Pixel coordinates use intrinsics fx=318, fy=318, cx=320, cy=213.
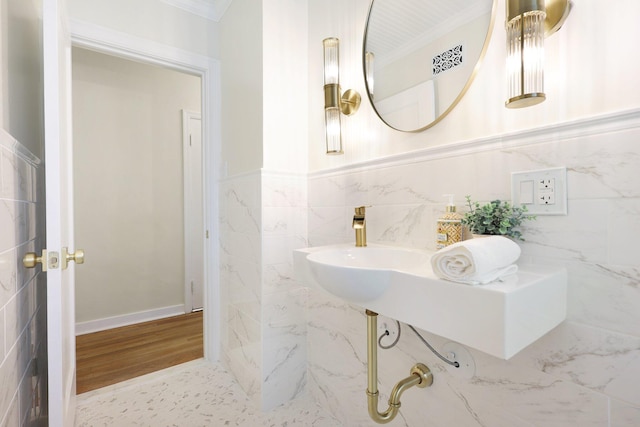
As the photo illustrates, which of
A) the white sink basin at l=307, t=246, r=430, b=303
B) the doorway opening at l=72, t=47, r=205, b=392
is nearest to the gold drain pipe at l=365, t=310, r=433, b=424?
the white sink basin at l=307, t=246, r=430, b=303

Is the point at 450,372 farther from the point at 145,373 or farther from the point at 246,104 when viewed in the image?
the point at 145,373

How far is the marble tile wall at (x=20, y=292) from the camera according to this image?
0.85m

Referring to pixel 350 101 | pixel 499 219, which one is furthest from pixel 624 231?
pixel 350 101

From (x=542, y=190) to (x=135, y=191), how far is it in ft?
9.55

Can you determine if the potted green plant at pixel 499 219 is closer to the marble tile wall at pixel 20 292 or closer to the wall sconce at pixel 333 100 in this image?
the wall sconce at pixel 333 100

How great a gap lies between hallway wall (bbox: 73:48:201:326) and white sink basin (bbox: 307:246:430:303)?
2263mm

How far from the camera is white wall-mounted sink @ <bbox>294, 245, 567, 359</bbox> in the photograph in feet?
1.96

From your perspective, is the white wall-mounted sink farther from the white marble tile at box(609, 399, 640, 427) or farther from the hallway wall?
the hallway wall

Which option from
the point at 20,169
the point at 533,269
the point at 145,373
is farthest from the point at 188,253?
the point at 533,269

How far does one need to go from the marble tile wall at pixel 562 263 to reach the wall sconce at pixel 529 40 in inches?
4.5

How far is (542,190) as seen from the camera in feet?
2.68

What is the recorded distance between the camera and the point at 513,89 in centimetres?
80

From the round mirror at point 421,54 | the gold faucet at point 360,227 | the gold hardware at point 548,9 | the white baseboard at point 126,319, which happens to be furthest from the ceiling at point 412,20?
the white baseboard at point 126,319

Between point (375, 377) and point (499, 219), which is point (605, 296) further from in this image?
point (375, 377)
